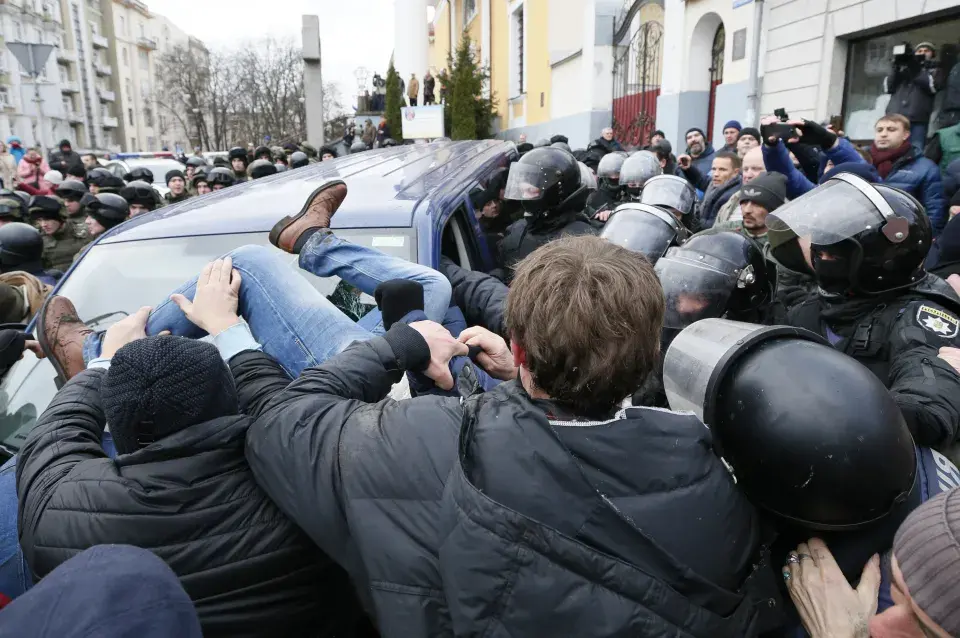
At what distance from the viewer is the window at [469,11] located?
108 feet

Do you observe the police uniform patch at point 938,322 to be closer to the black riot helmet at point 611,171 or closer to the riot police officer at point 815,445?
the riot police officer at point 815,445

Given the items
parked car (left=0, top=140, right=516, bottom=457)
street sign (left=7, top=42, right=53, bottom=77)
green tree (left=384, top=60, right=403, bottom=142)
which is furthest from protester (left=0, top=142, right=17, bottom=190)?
green tree (left=384, top=60, right=403, bottom=142)

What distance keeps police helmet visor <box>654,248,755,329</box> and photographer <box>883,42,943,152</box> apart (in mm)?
5521

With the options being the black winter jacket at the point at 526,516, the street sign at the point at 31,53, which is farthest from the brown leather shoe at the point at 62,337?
the street sign at the point at 31,53

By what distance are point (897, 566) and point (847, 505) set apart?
227mm

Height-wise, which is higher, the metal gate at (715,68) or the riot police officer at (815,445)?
the metal gate at (715,68)

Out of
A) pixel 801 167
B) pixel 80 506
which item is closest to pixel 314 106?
pixel 801 167

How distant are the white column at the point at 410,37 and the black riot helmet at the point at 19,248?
2708 cm

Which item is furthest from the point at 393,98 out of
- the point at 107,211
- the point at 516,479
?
the point at 516,479

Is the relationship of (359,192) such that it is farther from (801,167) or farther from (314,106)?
(314,106)

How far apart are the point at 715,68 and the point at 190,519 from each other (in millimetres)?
12797

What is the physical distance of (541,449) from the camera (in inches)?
43.9

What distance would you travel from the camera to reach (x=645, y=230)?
311 centimetres

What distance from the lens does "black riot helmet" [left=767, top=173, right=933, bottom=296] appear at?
221cm
